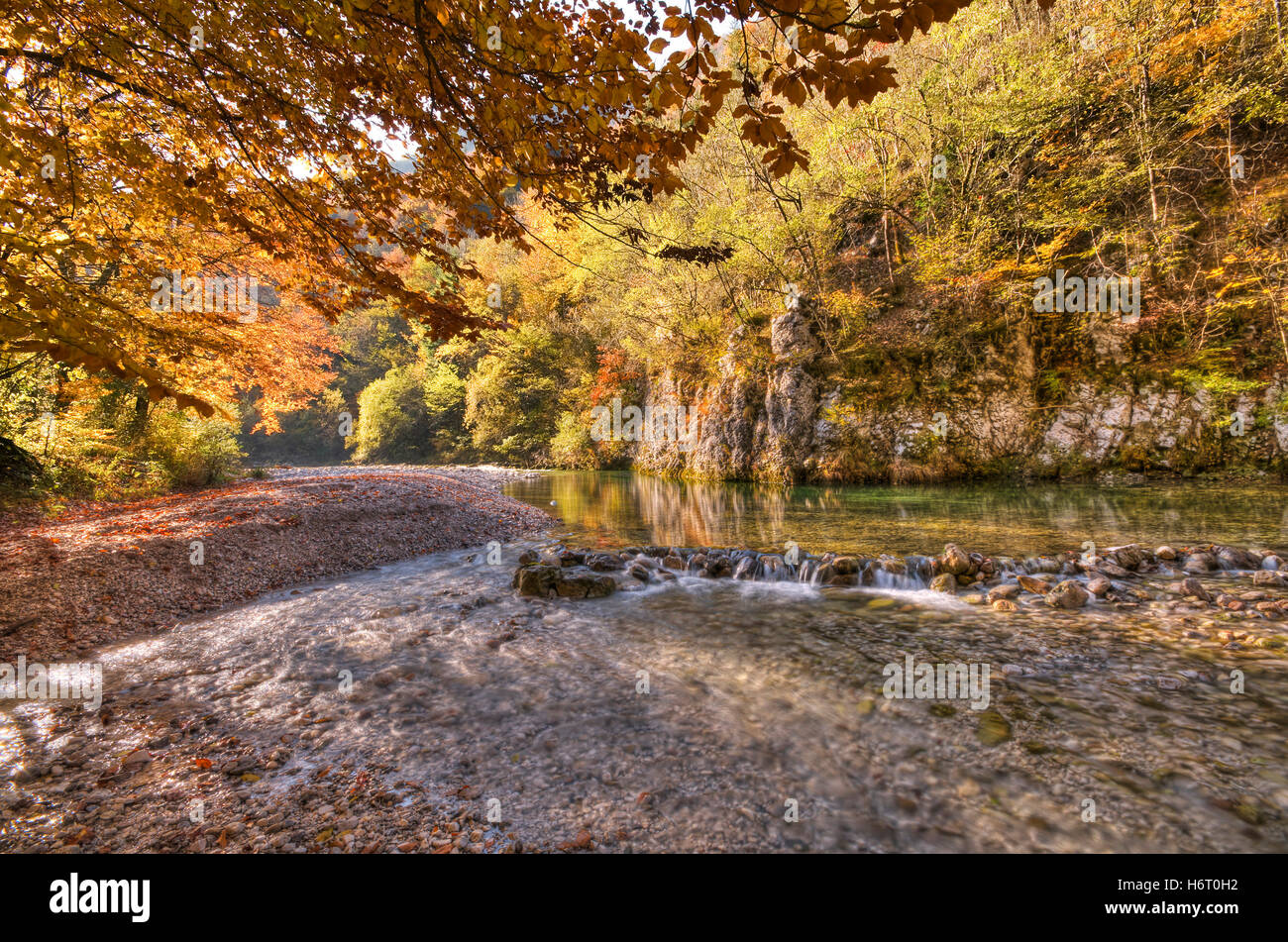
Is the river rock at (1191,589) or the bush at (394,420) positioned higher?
the bush at (394,420)

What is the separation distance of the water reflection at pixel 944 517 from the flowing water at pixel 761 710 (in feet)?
6.70

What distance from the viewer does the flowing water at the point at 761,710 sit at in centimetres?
234

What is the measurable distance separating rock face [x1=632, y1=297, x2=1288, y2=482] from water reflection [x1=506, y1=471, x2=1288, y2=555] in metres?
1.14

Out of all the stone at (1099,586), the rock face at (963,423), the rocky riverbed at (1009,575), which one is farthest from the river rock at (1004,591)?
the rock face at (963,423)

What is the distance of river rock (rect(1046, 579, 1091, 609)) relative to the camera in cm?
504

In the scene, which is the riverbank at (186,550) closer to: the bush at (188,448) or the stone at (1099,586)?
the bush at (188,448)

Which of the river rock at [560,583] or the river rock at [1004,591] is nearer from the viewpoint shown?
the river rock at [1004,591]

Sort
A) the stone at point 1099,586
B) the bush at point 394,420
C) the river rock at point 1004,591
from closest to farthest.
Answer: the stone at point 1099,586, the river rock at point 1004,591, the bush at point 394,420

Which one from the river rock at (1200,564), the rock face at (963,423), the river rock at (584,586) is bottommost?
the river rock at (584,586)

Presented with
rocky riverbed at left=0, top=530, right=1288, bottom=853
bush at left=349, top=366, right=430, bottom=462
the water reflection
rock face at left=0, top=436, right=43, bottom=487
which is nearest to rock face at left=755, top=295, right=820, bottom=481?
the water reflection

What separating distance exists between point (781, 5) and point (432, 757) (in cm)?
412

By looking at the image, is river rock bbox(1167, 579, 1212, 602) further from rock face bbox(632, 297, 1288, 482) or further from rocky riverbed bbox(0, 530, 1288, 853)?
rock face bbox(632, 297, 1288, 482)
